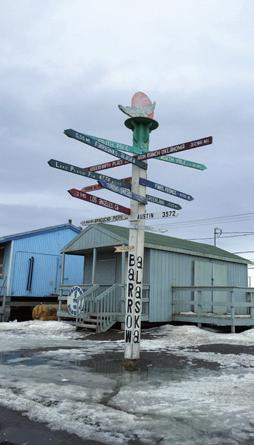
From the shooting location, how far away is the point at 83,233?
772 inches

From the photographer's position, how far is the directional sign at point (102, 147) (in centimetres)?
827

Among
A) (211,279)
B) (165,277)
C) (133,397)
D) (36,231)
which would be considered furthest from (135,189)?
(36,231)

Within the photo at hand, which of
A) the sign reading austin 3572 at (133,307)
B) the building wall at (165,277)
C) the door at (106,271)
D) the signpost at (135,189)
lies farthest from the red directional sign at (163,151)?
the door at (106,271)

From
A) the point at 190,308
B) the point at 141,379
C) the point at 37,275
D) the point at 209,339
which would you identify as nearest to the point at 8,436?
the point at 141,379

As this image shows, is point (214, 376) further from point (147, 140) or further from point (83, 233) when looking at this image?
point (83, 233)

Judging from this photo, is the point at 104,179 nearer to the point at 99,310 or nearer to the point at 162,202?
the point at 162,202

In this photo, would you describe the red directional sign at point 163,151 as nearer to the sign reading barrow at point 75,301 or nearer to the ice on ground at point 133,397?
the ice on ground at point 133,397

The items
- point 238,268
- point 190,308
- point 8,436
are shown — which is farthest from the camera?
point 238,268

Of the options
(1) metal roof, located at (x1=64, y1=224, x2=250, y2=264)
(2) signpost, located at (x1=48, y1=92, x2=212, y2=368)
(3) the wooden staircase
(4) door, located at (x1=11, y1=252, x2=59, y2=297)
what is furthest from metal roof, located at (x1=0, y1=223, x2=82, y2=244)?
(2) signpost, located at (x1=48, y1=92, x2=212, y2=368)

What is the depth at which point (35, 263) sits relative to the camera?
27.0m

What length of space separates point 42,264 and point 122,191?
19.0 metres

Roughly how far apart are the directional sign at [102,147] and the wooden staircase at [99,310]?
293 inches

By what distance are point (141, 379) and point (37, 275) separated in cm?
2022

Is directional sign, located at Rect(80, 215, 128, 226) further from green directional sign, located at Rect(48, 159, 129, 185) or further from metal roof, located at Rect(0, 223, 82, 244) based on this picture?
metal roof, located at Rect(0, 223, 82, 244)
